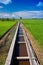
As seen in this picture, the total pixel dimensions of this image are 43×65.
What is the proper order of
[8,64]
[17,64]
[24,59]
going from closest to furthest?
[8,64], [17,64], [24,59]

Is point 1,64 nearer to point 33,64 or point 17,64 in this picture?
point 17,64

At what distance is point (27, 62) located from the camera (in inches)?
277

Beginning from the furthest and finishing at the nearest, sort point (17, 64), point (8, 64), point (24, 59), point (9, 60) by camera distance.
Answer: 1. point (24, 59)
2. point (17, 64)
3. point (9, 60)
4. point (8, 64)

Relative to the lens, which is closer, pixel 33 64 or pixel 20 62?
pixel 33 64

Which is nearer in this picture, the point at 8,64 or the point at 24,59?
the point at 8,64

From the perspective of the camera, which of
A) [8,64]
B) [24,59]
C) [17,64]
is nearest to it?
[8,64]

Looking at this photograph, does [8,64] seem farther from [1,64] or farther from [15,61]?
[15,61]

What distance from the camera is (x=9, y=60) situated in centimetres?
643

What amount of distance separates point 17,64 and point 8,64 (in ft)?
3.23

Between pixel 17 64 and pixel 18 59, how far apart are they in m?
0.52

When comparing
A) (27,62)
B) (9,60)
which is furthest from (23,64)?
(9,60)

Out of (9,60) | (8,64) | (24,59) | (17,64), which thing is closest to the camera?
(8,64)

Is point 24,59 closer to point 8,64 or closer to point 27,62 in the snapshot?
point 27,62

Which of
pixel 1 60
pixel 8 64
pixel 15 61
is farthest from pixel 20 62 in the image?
pixel 8 64
